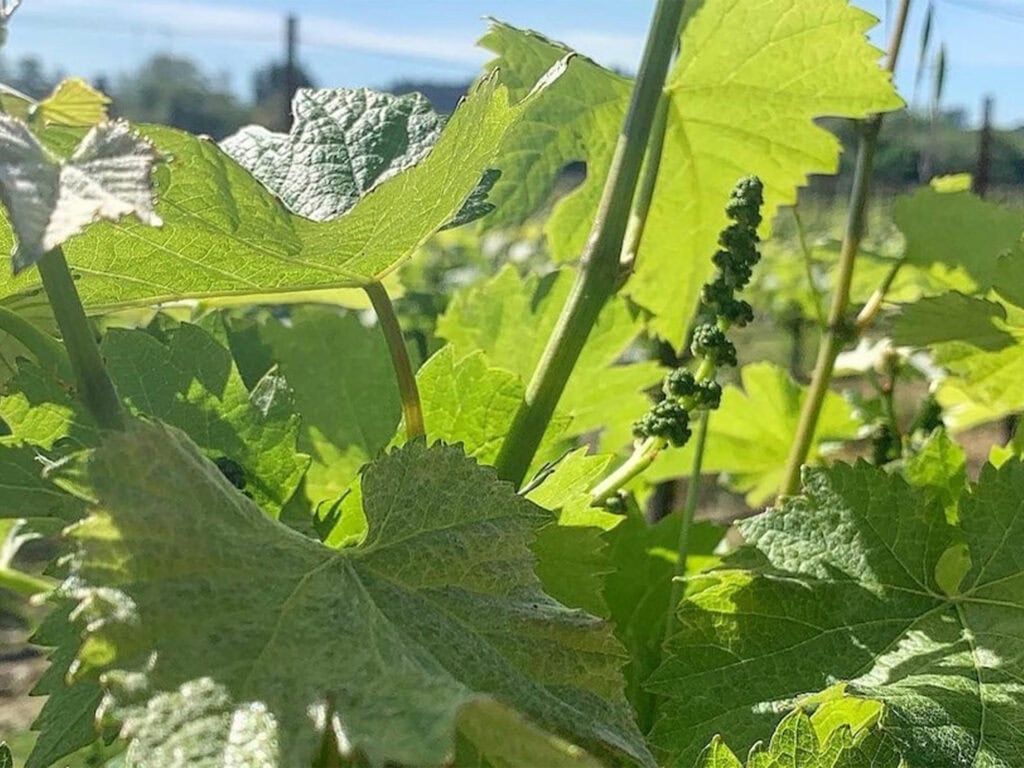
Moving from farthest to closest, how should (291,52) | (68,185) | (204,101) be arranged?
(204,101) → (291,52) → (68,185)

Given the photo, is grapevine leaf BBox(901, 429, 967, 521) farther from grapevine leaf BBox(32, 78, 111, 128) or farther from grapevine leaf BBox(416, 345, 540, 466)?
grapevine leaf BBox(32, 78, 111, 128)

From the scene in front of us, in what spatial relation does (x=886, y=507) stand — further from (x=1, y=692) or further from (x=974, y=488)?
(x=1, y=692)

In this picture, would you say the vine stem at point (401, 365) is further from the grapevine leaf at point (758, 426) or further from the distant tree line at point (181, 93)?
the distant tree line at point (181, 93)

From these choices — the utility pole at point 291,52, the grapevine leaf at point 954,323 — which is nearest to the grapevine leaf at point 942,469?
the grapevine leaf at point 954,323

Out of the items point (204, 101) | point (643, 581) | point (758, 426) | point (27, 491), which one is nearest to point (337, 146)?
point (27, 491)

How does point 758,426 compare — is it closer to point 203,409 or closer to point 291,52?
point 203,409
